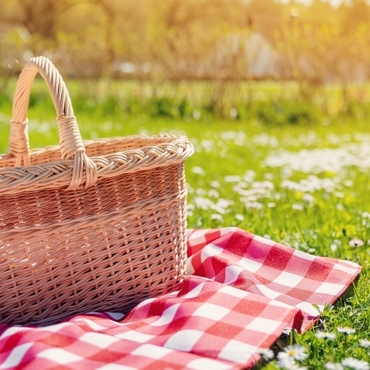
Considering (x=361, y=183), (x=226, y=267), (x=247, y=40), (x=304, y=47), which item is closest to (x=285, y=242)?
(x=226, y=267)

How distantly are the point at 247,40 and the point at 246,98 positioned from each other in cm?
79

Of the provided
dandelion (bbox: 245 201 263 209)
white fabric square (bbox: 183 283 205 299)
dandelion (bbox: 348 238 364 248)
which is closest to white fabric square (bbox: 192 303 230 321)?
white fabric square (bbox: 183 283 205 299)

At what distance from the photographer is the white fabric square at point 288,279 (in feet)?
7.21

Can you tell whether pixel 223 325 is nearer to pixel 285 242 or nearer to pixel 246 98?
pixel 285 242

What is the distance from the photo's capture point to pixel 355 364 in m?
1.48

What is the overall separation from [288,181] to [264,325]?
2242mm

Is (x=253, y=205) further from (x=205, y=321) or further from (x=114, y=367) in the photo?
(x=114, y=367)

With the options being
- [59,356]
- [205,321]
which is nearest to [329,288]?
[205,321]

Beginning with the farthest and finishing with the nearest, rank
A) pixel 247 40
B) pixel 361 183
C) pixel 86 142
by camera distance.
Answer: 1. pixel 247 40
2. pixel 361 183
3. pixel 86 142

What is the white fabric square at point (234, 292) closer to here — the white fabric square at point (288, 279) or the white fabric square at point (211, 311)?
the white fabric square at point (211, 311)

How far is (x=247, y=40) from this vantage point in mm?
8281

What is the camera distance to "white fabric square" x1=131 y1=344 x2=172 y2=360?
62.3 inches

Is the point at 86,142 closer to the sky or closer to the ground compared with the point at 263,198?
closer to the sky

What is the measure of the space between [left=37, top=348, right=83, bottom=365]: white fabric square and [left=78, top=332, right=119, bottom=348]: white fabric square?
0.08 m
